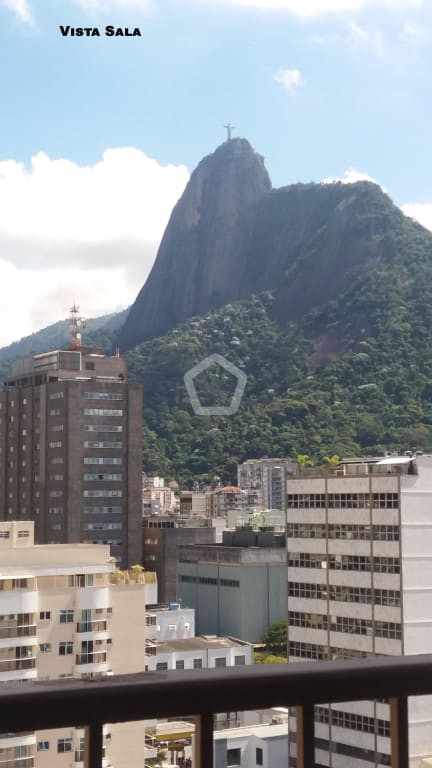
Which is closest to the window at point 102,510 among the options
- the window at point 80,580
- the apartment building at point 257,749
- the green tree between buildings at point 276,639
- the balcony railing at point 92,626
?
the green tree between buildings at point 276,639

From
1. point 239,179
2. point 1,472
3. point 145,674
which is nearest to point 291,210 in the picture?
point 239,179

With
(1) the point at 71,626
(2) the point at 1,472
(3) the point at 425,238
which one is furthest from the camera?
(3) the point at 425,238

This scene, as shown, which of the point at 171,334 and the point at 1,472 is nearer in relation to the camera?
the point at 1,472

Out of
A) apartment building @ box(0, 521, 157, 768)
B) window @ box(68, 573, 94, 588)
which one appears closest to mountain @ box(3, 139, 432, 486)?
apartment building @ box(0, 521, 157, 768)

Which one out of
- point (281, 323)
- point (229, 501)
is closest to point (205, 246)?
point (281, 323)

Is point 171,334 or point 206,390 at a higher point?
point 171,334

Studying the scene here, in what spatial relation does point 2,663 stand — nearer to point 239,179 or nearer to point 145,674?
point 145,674

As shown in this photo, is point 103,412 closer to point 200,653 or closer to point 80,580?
point 200,653
